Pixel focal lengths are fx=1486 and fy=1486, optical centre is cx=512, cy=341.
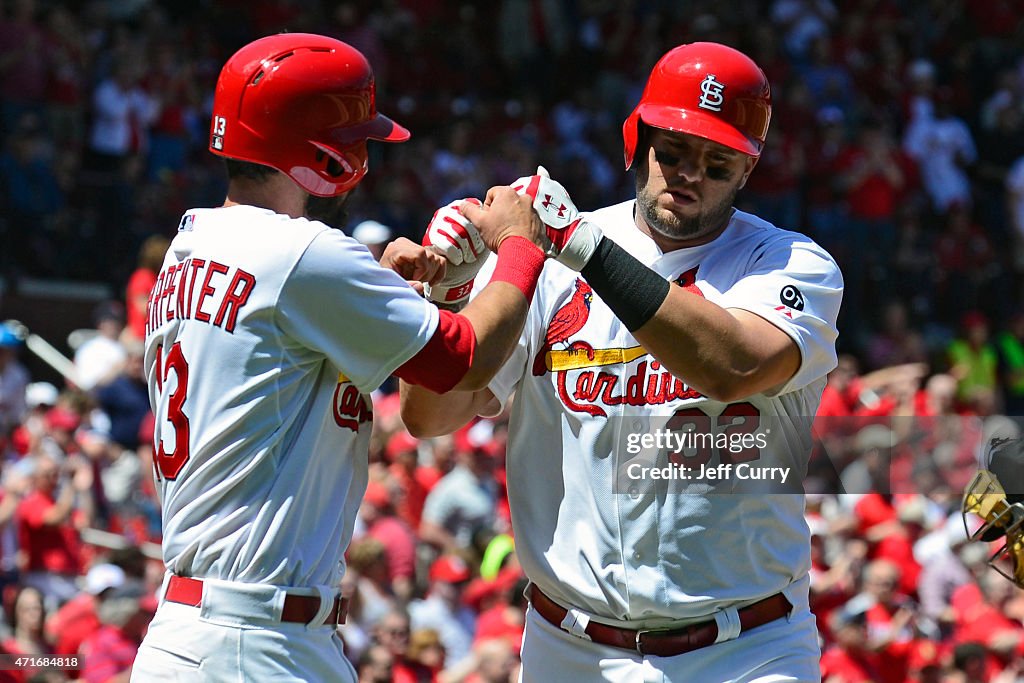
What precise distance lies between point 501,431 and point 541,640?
23.0ft

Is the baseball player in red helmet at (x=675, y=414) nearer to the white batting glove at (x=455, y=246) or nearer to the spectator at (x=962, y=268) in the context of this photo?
the white batting glove at (x=455, y=246)

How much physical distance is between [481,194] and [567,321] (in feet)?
31.7

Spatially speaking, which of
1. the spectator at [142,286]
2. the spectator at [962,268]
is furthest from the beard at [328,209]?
the spectator at [962,268]

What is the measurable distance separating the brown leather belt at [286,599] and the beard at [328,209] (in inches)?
35.3

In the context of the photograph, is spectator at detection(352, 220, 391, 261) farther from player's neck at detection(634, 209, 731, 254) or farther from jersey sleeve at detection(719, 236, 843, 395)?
jersey sleeve at detection(719, 236, 843, 395)

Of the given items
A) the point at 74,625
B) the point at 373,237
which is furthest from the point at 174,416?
the point at 373,237

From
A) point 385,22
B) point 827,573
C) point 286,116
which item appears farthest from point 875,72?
point 286,116

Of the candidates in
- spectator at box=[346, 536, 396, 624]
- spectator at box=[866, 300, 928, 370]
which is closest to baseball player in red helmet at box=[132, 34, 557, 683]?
spectator at box=[346, 536, 396, 624]

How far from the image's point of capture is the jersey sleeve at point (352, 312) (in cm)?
328

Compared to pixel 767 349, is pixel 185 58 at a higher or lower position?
lower

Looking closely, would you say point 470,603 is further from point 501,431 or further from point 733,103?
point 733,103

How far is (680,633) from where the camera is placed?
12.4 ft

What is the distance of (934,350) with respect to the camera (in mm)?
14297

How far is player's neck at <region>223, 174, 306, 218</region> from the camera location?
3508 millimetres
